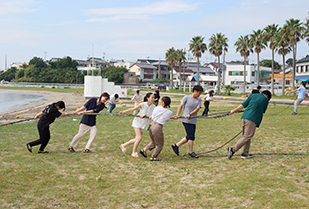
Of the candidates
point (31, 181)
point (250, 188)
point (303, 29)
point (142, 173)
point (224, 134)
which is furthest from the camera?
point (303, 29)

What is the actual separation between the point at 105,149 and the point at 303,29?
131 feet

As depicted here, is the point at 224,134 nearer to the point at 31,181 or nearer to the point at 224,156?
the point at 224,156

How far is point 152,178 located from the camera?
19.2ft

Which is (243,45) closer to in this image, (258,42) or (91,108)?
(258,42)

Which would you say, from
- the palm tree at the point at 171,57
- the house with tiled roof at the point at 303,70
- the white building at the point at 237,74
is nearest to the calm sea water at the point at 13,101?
the palm tree at the point at 171,57

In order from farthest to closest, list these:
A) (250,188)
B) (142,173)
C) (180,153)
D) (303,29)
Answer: (303,29), (180,153), (142,173), (250,188)

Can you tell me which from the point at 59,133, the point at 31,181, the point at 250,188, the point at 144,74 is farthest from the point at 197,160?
the point at 144,74

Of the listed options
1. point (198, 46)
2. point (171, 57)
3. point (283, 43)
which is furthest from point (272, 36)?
point (171, 57)

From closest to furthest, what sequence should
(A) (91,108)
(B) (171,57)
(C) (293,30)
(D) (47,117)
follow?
(D) (47,117), (A) (91,108), (C) (293,30), (B) (171,57)

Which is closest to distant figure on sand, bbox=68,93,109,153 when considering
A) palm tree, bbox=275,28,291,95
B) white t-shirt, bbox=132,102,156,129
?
white t-shirt, bbox=132,102,156,129

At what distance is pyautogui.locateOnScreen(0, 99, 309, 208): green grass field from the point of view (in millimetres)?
4676

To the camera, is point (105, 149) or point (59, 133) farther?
point (59, 133)

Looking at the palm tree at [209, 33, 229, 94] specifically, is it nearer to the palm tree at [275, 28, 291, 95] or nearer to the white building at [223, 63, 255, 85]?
the palm tree at [275, 28, 291, 95]

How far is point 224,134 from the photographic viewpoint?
36.0 feet
